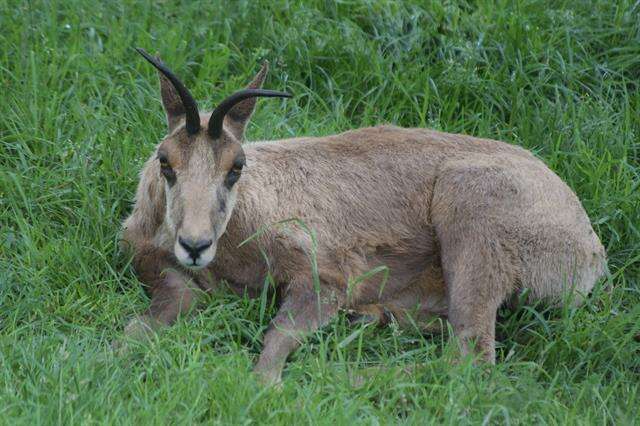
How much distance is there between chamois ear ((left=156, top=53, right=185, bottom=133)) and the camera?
7.04 meters

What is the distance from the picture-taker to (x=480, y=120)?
877 cm

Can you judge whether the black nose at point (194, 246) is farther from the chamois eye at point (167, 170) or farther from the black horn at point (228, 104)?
the black horn at point (228, 104)

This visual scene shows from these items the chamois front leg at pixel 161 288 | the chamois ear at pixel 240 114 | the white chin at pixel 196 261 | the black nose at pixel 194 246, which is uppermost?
the chamois ear at pixel 240 114

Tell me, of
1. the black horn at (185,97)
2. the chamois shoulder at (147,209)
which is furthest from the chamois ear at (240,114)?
the chamois shoulder at (147,209)

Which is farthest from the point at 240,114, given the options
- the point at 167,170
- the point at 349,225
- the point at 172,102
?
the point at 349,225

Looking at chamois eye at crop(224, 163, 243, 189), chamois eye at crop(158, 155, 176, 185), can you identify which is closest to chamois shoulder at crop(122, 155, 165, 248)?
chamois eye at crop(158, 155, 176, 185)

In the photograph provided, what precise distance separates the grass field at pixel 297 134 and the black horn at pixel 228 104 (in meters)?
1.03

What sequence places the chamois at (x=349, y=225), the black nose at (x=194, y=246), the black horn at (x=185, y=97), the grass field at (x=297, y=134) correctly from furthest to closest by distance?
the chamois at (x=349, y=225), the black horn at (x=185, y=97), the black nose at (x=194, y=246), the grass field at (x=297, y=134)

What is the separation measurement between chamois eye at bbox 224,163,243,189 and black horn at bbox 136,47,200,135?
31 cm

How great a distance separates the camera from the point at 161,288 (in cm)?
710

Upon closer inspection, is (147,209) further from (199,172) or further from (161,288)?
(199,172)

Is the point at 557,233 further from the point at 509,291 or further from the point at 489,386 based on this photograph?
the point at 489,386

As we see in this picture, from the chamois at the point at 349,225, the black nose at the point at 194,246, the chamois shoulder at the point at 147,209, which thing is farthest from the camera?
the chamois shoulder at the point at 147,209

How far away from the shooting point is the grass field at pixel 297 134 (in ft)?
19.1
